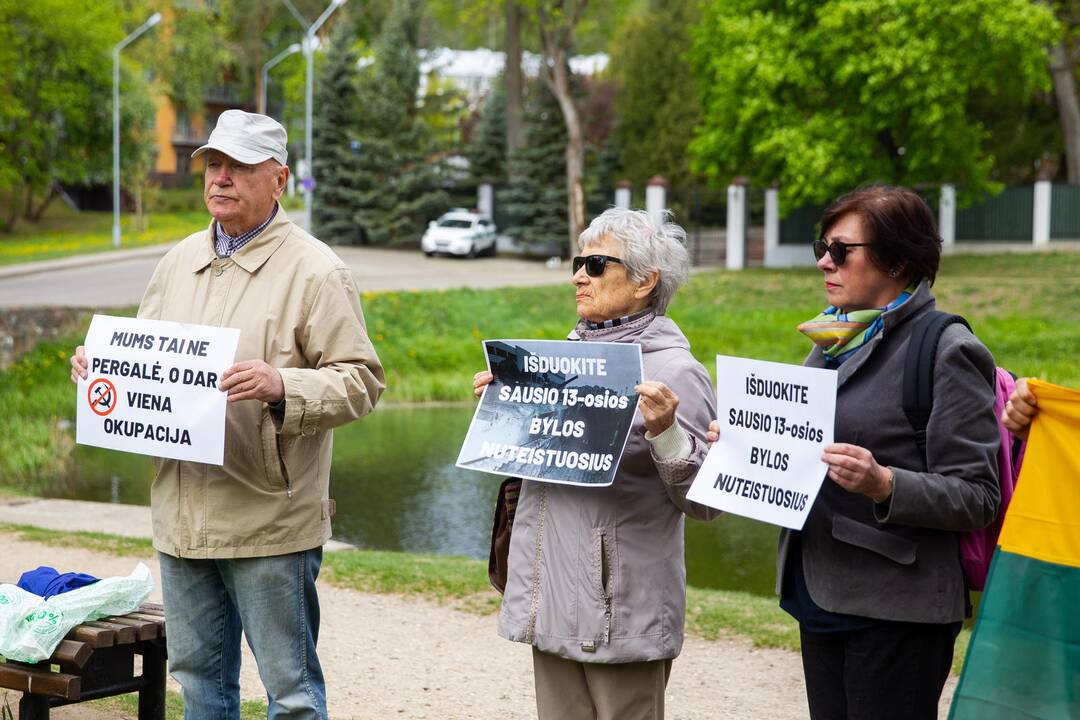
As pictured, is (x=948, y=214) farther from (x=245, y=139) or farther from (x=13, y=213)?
(x=245, y=139)

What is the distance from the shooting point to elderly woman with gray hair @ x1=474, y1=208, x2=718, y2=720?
12.1ft

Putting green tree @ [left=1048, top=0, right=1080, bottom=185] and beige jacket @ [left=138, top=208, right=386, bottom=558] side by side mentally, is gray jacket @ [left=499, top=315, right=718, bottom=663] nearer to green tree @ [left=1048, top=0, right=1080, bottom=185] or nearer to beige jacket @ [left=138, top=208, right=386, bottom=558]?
beige jacket @ [left=138, top=208, right=386, bottom=558]

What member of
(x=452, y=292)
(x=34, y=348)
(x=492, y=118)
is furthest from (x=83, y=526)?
(x=492, y=118)

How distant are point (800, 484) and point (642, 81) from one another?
50710 millimetres

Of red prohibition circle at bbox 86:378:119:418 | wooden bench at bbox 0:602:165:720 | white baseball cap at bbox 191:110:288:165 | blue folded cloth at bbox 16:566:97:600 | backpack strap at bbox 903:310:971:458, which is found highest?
white baseball cap at bbox 191:110:288:165

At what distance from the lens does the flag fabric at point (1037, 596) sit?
10.2ft

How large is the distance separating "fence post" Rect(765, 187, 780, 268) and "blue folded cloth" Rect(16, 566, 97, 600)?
3300 centimetres

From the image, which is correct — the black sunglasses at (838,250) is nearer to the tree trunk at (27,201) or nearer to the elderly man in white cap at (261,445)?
the elderly man in white cap at (261,445)

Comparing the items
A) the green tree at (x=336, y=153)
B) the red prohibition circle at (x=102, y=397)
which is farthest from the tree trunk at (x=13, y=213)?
the red prohibition circle at (x=102, y=397)

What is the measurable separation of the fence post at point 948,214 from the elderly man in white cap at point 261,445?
3555cm

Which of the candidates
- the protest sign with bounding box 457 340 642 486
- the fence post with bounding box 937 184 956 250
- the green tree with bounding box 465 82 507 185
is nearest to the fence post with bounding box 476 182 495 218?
the green tree with bounding box 465 82 507 185

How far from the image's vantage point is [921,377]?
3320 mm

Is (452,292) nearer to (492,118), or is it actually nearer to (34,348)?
(34,348)

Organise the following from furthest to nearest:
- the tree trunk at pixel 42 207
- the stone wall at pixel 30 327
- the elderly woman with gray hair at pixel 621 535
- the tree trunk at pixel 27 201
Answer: the tree trunk at pixel 42 207, the tree trunk at pixel 27 201, the stone wall at pixel 30 327, the elderly woman with gray hair at pixel 621 535
